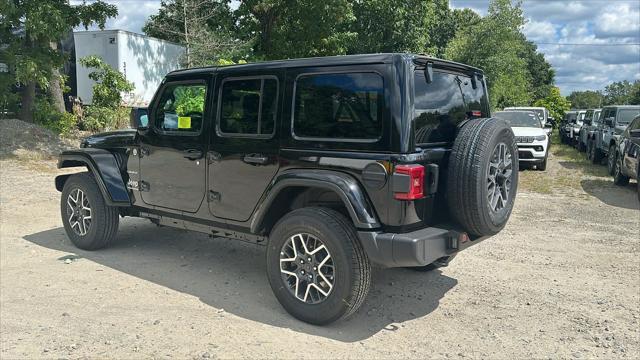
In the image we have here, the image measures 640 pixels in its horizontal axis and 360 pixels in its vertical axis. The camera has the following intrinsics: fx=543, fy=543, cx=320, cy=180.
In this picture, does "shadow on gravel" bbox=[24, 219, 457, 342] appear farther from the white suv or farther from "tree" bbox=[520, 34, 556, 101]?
"tree" bbox=[520, 34, 556, 101]

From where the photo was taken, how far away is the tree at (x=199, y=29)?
19094mm

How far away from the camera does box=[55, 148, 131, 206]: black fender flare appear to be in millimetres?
5781

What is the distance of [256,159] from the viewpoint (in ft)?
14.9

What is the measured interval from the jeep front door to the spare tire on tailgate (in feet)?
7.51

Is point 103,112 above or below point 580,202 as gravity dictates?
above

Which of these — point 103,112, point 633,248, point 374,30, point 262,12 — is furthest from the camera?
point 374,30

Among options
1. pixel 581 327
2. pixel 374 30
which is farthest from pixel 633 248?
pixel 374 30

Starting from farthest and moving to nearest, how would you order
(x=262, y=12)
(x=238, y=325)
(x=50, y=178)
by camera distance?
(x=262, y=12)
(x=50, y=178)
(x=238, y=325)

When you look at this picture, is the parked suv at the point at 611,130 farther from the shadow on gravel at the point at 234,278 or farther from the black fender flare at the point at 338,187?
the black fender flare at the point at 338,187

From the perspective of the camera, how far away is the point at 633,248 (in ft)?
21.7

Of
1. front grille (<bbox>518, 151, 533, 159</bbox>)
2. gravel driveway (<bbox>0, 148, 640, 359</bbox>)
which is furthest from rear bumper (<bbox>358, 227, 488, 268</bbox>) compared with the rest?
front grille (<bbox>518, 151, 533, 159</bbox>)

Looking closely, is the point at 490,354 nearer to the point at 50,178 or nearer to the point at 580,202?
the point at 580,202

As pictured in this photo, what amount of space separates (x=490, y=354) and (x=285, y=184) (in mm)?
1916

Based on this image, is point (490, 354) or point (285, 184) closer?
point (490, 354)
